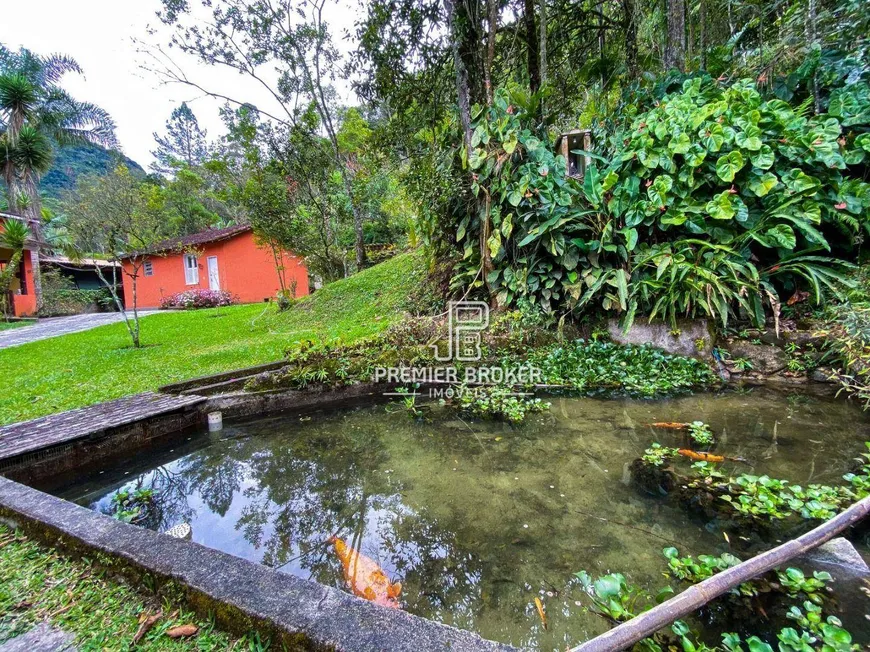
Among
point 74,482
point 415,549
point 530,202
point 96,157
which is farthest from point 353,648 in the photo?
point 96,157

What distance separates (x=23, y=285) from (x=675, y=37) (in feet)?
68.5

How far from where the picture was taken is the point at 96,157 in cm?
3706

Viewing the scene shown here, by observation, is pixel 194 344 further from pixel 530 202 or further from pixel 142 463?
pixel 530 202

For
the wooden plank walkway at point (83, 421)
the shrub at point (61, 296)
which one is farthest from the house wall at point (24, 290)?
the wooden plank walkway at point (83, 421)

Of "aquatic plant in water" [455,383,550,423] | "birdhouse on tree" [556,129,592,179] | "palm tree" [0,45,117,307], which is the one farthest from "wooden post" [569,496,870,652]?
"palm tree" [0,45,117,307]

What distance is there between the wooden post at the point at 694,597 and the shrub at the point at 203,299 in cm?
1625

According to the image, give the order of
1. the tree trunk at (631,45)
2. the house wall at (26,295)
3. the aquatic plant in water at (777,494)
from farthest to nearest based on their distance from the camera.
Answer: the house wall at (26,295), the tree trunk at (631,45), the aquatic plant in water at (777,494)

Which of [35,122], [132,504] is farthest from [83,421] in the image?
[35,122]

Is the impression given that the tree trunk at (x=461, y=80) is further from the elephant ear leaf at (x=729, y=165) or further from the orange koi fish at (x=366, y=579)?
the orange koi fish at (x=366, y=579)

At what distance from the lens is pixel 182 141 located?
97.3 ft

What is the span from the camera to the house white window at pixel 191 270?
52.0 feet

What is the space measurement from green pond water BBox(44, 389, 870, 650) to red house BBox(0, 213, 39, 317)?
16.4 metres

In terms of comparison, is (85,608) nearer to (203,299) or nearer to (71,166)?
(203,299)

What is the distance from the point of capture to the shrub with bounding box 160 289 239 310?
14633 mm
